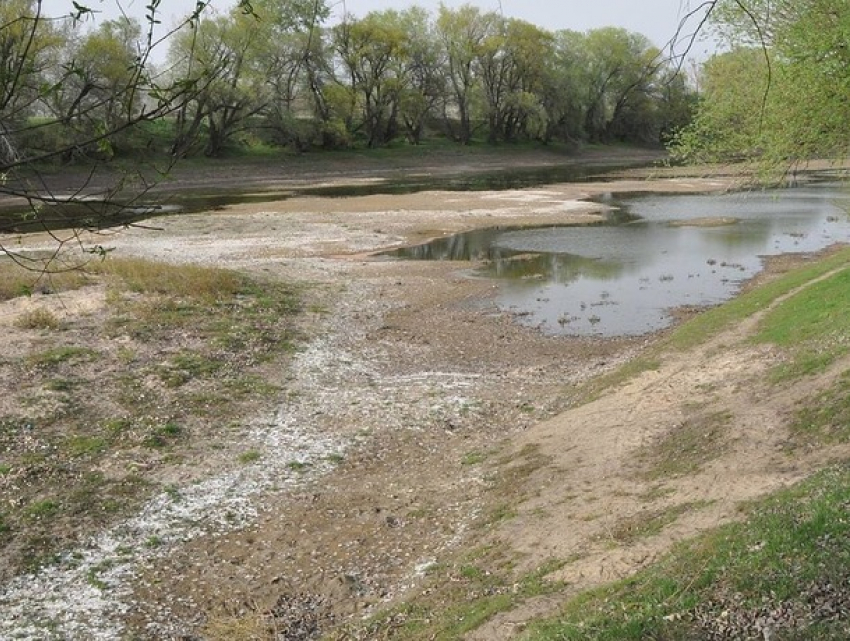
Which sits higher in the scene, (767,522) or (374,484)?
(767,522)

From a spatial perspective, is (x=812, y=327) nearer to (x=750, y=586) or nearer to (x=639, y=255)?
(x=750, y=586)

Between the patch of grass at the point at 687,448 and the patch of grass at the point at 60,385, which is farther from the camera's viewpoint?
the patch of grass at the point at 60,385

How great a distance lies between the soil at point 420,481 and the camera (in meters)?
8.65

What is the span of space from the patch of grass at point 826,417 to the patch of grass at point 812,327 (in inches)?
46.2

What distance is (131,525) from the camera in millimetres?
10555

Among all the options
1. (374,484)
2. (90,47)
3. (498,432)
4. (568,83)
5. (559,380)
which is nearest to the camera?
(374,484)

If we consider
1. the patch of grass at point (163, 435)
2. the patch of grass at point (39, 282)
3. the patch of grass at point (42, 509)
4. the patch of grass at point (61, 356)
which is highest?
the patch of grass at point (39, 282)

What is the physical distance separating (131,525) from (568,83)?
292ft

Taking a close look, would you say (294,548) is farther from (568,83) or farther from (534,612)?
(568,83)

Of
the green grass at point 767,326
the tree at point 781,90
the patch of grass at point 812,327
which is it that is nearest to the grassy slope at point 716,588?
the patch of grass at point 812,327

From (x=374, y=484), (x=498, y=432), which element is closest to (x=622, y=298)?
(x=498, y=432)

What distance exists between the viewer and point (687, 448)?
10992 millimetres

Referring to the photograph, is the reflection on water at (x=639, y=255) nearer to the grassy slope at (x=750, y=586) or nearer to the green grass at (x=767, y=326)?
the green grass at (x=767, y=326)

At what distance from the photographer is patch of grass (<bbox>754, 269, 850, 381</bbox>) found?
1246 cm
